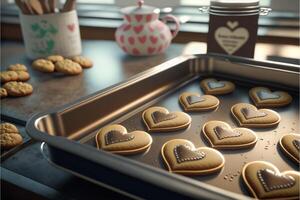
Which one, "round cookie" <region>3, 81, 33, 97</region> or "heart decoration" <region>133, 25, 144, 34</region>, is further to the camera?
"heart decoration" <region>133, 25, 144, 34</region>

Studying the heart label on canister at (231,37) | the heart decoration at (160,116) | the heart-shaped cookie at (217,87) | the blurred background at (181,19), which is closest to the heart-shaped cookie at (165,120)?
the heart decoration at (160,116)

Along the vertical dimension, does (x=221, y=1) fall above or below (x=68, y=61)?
above

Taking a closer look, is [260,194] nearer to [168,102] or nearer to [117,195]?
[117,195]

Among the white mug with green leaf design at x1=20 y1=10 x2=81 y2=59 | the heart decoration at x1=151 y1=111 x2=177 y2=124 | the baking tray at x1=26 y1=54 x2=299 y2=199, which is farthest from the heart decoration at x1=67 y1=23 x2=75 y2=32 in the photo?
the heart decoration at x1=151 y1=111 x2=177 y2=124

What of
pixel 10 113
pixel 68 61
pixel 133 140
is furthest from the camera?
pixel 68 61

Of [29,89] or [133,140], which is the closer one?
[133,140]

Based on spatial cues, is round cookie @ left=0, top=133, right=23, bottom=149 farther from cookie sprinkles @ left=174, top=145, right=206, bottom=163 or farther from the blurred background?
the blurred background

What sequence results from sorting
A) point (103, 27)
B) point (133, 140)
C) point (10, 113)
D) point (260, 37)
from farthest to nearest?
point (103, 27)
point (260, 37)
point (10, 113)
point (133, 140)

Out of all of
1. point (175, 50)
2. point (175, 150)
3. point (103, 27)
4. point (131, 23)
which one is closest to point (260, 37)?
point (175, 50)

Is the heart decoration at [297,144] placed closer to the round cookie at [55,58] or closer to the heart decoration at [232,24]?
the heart decoration at [232,24]
